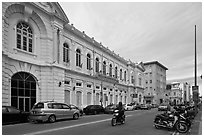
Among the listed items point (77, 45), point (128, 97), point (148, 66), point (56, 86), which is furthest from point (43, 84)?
point (148, 66)

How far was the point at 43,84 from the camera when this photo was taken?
23875mm

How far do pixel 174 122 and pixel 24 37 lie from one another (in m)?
17.8

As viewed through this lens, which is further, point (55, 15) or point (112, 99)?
point (112, 99)

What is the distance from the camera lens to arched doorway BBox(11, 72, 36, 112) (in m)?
21.0

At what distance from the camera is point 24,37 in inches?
897

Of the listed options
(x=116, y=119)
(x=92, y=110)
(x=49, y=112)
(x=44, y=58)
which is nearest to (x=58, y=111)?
(x=49, y=112)

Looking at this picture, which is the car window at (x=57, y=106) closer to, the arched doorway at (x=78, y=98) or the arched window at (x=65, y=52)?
the arched window at (x=65, y=52)

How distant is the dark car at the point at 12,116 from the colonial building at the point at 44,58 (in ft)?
13.3

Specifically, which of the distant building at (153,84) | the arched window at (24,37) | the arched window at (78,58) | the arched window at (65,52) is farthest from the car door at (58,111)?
the distant building at (153,84)

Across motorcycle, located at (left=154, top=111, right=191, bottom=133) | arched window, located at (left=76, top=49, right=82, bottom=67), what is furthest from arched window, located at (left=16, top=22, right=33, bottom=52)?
motorcycle, located at (left=154, top=111, right=191, bottom=133)

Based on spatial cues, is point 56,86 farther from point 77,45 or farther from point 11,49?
point 77,45

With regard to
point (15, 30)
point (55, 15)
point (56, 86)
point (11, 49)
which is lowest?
point (56, 86)

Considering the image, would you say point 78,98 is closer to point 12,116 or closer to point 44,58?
point 44,58

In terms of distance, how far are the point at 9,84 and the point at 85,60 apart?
1544 cm
